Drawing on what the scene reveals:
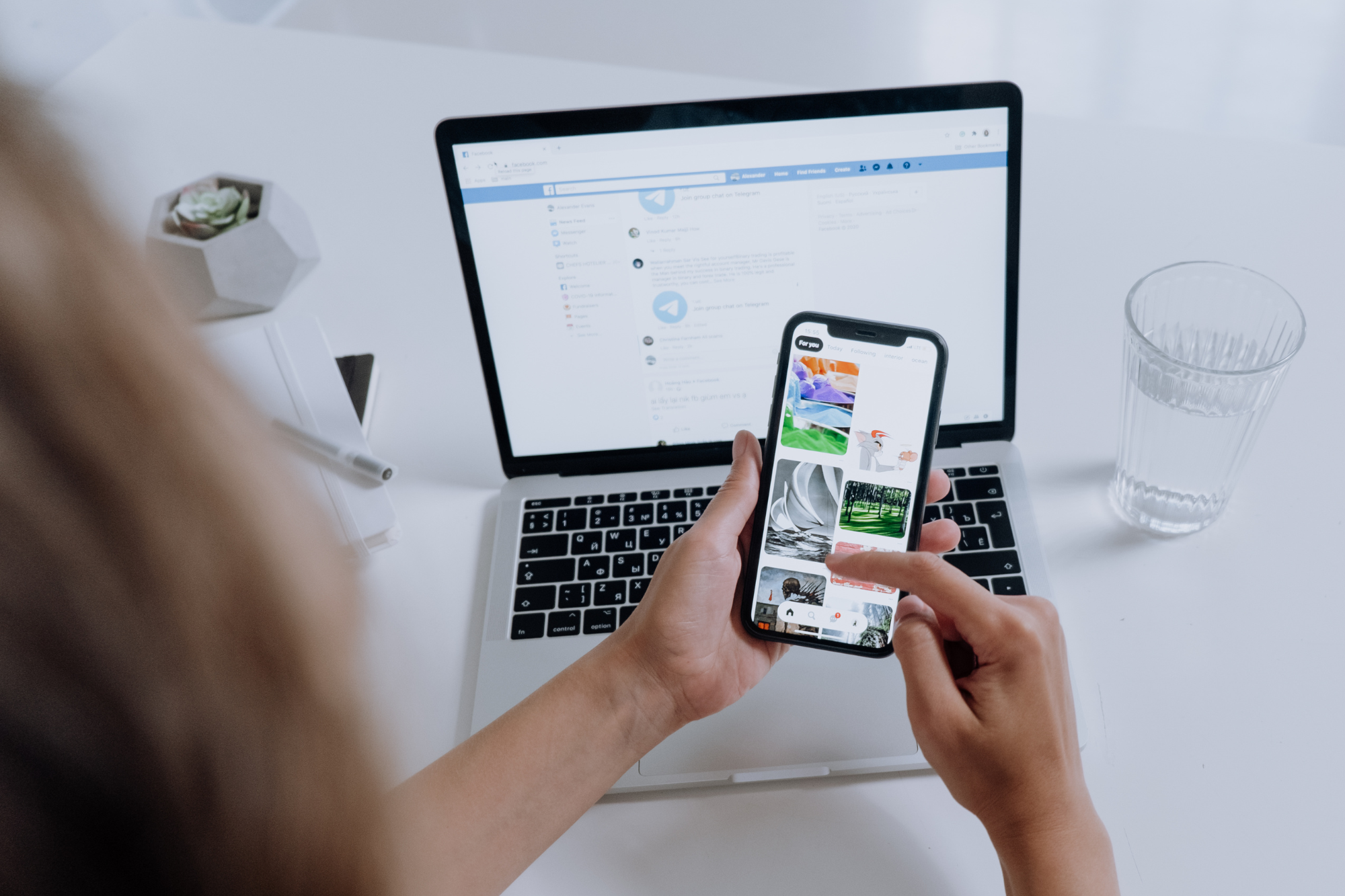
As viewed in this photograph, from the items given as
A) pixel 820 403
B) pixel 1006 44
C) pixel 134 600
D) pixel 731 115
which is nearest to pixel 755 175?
pixel 731 115

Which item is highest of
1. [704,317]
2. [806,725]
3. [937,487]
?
[704,317]

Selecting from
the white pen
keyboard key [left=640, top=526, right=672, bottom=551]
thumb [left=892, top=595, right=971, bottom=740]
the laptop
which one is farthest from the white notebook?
thumb [left=892, top=595, right=971, bottom=740]

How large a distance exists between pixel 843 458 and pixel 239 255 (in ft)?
2.18

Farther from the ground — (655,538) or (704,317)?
(704,317)

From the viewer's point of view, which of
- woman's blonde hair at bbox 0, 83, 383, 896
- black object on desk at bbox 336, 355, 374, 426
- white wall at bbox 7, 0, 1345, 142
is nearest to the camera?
woman's blonde hair at bbox 0, 83, 383, 896

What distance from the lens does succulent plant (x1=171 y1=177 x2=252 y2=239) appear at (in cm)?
92

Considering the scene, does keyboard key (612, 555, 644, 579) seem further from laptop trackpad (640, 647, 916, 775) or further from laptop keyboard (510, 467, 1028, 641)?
laptop trackpad (640, 647, 916, 775)

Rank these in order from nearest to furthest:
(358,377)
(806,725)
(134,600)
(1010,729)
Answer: (134,600) < (1010,729) < (806,725) < (358,377)

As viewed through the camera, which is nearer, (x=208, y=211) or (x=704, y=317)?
(x=704, y=317)

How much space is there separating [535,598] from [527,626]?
0.07ft

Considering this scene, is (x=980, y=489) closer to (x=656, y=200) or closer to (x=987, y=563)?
(x=987, y=563)

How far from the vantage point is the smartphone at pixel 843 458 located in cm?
64

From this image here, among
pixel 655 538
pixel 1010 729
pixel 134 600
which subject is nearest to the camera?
pixel 134 600

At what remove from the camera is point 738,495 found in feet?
2.12
